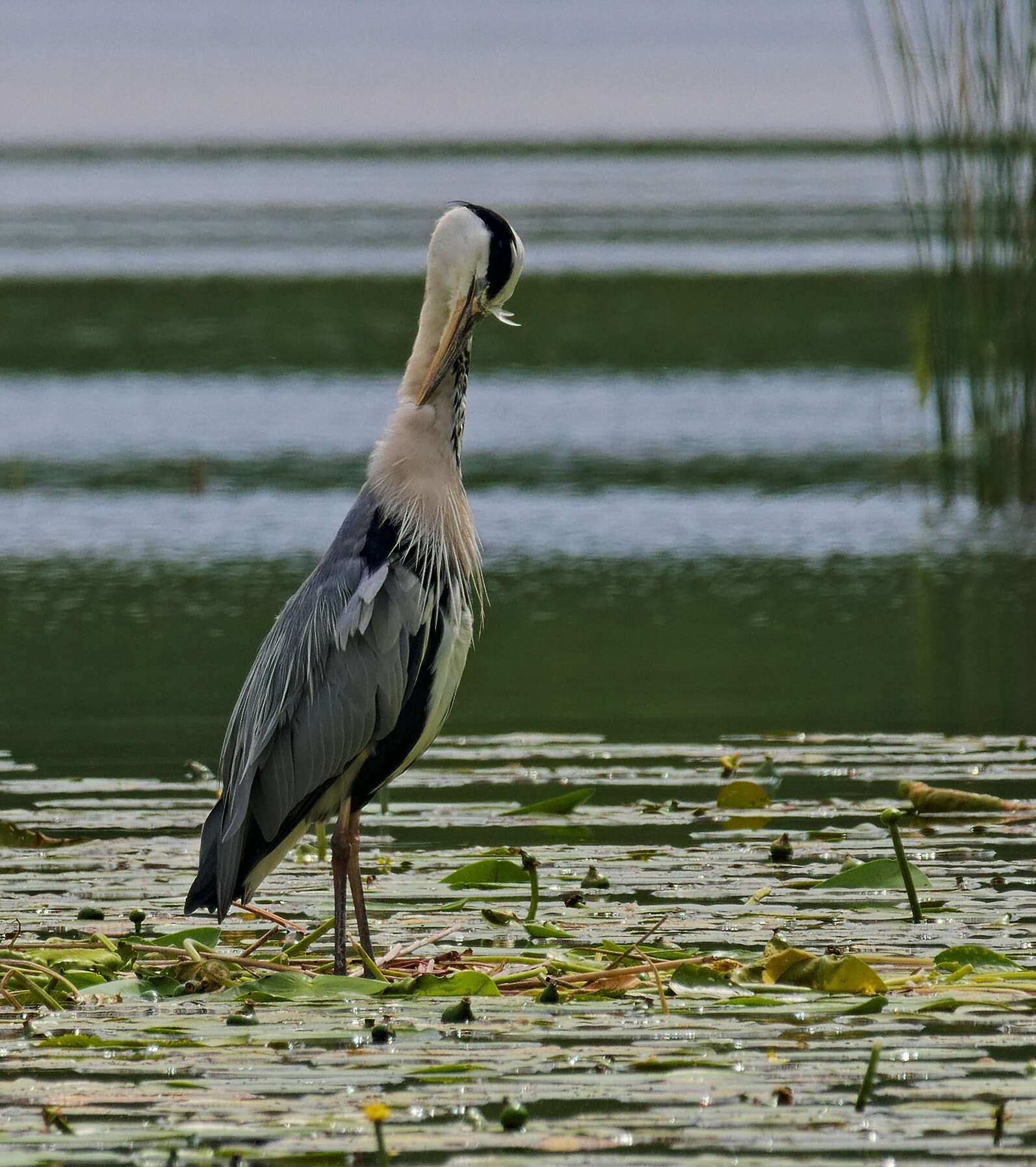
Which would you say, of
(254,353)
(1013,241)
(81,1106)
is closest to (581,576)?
(1013,241)

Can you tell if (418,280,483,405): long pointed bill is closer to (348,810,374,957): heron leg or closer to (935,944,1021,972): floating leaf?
(348,810,374,957): heron leg

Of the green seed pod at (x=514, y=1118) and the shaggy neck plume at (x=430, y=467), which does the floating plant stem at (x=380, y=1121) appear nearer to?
the green seed pod at (x=514, y=1118)

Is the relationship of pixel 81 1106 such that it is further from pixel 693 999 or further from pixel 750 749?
pixel 750 749

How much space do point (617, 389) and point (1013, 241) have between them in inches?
265

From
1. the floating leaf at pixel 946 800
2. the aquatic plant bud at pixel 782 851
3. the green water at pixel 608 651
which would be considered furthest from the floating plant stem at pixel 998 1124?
the green water at pixel 608 651

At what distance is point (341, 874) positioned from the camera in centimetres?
564

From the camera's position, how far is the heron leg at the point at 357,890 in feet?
18.3

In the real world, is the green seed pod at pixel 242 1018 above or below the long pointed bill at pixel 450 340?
below

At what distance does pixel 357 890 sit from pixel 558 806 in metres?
1.42

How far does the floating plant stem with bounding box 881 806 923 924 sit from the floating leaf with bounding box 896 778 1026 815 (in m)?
0.99

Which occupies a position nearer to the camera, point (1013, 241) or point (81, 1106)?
point (81, 1106)

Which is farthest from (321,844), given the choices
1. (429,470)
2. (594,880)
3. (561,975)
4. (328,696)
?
(561,975)

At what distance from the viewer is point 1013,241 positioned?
12586 mm

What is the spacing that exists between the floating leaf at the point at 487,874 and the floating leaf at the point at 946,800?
1261 millimetres
